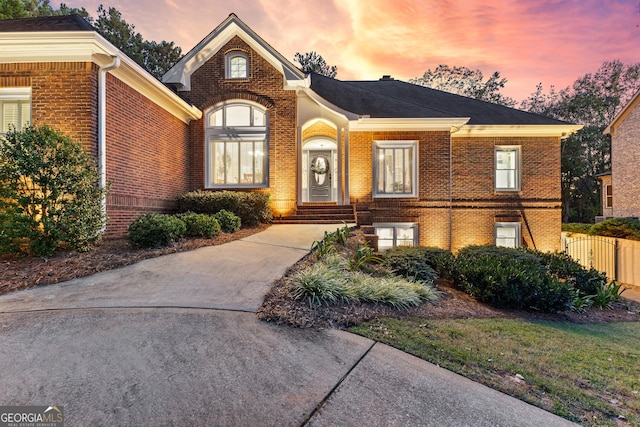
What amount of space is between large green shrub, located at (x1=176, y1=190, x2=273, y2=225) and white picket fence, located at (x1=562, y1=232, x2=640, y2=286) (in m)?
10.1

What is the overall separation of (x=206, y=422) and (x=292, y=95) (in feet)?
36.5

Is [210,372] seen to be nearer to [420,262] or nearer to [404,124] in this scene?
[420,262]

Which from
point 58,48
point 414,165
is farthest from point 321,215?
point 58,48

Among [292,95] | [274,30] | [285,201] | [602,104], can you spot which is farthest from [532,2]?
[602,104]

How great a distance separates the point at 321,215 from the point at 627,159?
18.3 m

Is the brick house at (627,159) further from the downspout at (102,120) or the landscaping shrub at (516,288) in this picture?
the downspout at (102,120)

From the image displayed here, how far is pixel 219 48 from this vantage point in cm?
1144

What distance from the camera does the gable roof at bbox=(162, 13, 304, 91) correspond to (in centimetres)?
1112

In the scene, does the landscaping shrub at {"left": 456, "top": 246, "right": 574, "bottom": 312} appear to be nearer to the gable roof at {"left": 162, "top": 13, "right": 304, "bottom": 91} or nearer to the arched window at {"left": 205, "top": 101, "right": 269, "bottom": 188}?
the arched window at {"left": 205, "top": 101, "right": 269, "bottom": 188}

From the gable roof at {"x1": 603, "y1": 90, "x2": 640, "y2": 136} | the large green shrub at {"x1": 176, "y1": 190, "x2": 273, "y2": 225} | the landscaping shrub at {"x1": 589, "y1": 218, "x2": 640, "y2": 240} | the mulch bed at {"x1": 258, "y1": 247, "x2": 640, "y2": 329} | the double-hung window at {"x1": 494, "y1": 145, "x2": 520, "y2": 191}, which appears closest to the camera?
the mulch bed at {"x1": 258, "y1": 247, "x2": 640, "y2": 329}

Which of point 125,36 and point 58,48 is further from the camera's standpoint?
point 125,36

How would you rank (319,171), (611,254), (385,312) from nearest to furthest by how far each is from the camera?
1. (385,312)
2. (611,254)
3. (319,171)

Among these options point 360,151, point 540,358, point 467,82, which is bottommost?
point 540,358

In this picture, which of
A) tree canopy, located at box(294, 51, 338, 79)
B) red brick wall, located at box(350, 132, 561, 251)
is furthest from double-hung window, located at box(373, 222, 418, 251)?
tree canopy, located at box(294, 51, 338, 79)
